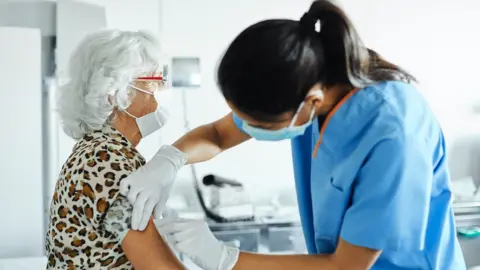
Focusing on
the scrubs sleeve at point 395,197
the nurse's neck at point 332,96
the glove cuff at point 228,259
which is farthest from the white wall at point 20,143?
the scrubs sleeve at point 395,197

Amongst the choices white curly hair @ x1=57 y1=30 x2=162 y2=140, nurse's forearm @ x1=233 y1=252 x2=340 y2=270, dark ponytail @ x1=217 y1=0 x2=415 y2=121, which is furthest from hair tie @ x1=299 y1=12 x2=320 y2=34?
white curly hair @ x1=57 y1=30 x2=162 y2=140

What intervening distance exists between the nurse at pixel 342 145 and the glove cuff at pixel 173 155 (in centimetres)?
14

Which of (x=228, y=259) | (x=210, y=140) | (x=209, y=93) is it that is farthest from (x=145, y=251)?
(x=209, y=93)

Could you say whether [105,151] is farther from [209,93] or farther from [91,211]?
[209,93]

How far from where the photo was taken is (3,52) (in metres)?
3.03

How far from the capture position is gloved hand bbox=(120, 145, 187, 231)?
1.33 m

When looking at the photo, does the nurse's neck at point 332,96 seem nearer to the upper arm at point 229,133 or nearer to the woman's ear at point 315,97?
the woman's ear at point 315,97

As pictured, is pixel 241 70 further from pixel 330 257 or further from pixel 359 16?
pixel 359 16

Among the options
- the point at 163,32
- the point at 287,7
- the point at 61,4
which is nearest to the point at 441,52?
the point at 287,7

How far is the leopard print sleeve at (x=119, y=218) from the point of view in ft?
4.37

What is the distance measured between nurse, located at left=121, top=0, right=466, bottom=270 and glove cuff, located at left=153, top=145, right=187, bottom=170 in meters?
0.14

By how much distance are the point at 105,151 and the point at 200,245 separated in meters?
0.32

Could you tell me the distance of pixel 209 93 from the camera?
11.2 feet

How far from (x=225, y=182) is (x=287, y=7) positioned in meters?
1.13
